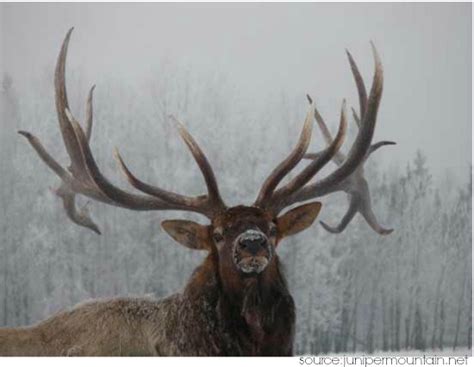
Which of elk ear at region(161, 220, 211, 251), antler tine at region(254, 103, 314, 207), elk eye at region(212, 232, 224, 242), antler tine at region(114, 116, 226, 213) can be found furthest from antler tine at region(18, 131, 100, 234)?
antler tine at region(254, 103, 314, 207)

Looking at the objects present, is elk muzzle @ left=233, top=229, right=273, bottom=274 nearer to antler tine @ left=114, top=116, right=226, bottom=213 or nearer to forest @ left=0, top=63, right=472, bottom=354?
antler tine @ left=114, top=116, right=226, bottom=213

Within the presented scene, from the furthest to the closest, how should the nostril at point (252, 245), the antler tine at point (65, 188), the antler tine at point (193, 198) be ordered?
the antler tine at point (65, 188) < the antler tine at point (193, 198) < the nostril at point (252, 245)

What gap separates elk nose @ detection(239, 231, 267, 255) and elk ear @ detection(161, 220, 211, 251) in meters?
0.26

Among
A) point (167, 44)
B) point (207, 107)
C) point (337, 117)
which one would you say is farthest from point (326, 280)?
point (167, 44)

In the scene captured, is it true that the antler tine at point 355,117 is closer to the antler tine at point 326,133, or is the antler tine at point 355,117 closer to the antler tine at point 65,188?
the antler tine at point 326,133

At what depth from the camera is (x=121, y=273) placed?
3.47m

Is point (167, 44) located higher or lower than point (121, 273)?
higher

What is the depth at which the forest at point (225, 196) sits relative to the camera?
3461 mm

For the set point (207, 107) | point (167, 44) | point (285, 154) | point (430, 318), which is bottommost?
point (430, 318)

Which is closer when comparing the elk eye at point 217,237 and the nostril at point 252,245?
the nostril at point 252,245

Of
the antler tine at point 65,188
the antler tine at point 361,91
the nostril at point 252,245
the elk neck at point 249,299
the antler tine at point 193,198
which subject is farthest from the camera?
the antler tine at point 361,91

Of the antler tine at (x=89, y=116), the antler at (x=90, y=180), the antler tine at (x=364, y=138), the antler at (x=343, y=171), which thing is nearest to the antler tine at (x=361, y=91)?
the antler at (x=343, y=171)

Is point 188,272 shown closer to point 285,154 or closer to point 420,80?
point 285,154

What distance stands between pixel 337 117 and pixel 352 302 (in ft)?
2.81
